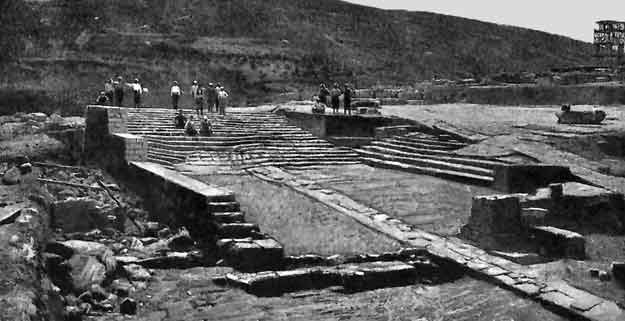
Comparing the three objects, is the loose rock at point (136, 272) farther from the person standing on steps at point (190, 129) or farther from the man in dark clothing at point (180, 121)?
the man in dark clothing at point (180, 121)

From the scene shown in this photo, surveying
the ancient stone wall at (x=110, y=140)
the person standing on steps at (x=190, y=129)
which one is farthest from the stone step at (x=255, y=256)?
the person standing on steps at (x=190, y=129)

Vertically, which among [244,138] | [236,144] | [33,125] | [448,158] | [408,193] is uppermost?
[33,125]

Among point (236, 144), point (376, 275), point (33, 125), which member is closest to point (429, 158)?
point (236, 144)

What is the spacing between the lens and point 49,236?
9.66 m

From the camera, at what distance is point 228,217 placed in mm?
9414

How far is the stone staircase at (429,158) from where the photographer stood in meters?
13.2

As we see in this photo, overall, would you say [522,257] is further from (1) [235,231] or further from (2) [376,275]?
(1) [235,231]

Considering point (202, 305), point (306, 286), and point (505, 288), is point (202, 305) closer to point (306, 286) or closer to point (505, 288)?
point (306, 286)

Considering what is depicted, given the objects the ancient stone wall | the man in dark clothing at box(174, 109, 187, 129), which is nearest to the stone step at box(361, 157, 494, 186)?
the man in dark clothing at box(174, 109, 187, 129)

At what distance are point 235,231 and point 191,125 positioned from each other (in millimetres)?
6828

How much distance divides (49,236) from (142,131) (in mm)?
6093

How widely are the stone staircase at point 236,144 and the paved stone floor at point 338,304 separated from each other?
643 cm

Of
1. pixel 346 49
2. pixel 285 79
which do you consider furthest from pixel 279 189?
pixel 346 49

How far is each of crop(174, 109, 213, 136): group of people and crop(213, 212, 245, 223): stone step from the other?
6421 mm
